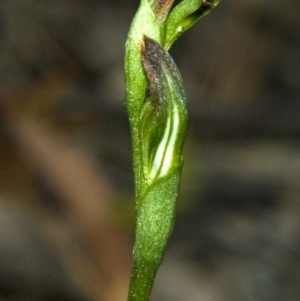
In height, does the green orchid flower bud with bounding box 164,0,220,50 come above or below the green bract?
above

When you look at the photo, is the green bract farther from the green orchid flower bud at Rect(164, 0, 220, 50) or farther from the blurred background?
the blurred background

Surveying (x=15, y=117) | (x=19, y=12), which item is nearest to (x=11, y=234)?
(x=15, y=117)

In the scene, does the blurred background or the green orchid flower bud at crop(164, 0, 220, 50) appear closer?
the green orchid flower bud at crop(164, 0, 220, 50)

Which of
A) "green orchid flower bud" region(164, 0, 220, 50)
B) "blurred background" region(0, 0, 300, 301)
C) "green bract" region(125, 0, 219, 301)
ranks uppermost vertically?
"blurred background" region(0, 0, 300, 301)

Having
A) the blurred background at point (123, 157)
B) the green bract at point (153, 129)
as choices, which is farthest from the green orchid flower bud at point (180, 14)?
the blurred background at point (123, 157)

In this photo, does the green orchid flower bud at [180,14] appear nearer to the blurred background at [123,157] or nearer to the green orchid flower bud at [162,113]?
the green orchid flower bud at [162,113]

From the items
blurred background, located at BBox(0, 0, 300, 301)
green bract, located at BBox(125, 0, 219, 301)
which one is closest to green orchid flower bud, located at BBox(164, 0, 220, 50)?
green bract, located at BBox(125, 0, 219, 301)

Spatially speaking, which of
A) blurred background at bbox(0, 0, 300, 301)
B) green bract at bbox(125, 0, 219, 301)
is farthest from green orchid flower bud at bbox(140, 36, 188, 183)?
blurred background at bbox(0, 0, 300, 301)
